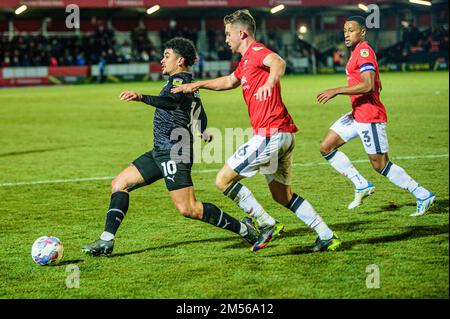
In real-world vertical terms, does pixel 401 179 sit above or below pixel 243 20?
below

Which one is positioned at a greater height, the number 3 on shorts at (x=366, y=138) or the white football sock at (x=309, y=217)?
the number 3 on shorts at (x=366, y=138)

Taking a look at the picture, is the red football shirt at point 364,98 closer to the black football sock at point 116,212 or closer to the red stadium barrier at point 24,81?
the black football sock at point 116,212

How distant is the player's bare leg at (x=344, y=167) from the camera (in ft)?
31.9

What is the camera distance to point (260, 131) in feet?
23.0

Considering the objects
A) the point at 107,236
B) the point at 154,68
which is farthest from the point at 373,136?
the point at 154,68

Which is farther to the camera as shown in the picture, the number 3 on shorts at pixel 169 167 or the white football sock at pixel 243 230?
the white football sock at pixel 243 230

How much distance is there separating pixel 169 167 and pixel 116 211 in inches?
27.5

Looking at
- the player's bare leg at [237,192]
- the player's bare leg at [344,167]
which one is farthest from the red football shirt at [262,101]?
the player's bare leg at [344,167]

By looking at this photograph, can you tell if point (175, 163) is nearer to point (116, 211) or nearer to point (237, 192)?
point (237, 192)

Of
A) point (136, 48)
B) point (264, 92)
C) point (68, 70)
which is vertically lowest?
point (68, 70)

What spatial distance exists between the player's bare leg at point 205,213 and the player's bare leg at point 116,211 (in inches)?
18.3

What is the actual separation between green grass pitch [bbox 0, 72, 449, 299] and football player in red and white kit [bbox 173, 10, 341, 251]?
19.5 inches

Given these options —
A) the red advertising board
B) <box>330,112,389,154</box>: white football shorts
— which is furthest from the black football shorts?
the red advertising board

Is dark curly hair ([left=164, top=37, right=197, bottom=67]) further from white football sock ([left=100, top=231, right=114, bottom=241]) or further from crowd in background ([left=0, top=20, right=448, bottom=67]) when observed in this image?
crowd in background ([left=0, top=20, right=448, bottom=67])
